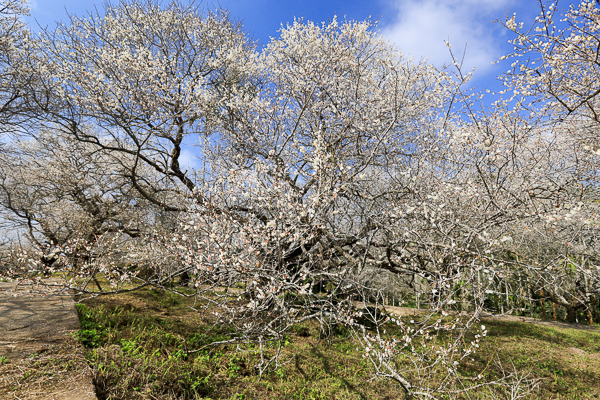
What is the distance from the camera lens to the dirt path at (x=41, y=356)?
306 centimetres

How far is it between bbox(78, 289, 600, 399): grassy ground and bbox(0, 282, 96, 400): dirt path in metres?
0.20

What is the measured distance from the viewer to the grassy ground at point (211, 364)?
3.90 meters

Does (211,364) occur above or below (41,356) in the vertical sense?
below

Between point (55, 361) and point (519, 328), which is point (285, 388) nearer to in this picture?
point (55, 361)

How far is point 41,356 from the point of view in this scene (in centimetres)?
362

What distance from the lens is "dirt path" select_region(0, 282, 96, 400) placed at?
10.0 ft

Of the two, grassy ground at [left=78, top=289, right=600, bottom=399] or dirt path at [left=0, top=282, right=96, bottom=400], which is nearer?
dirt path at [left=0, top=282, right=96, bottom=400]

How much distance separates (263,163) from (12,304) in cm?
553

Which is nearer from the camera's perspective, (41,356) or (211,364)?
(41,356)

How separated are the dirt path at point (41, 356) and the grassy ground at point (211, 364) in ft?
0.65

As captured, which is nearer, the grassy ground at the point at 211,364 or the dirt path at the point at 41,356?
the dirt path at the point at 41,356

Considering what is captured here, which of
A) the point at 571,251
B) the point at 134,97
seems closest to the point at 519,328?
the point at 571,251

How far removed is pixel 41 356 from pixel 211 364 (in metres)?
2.26

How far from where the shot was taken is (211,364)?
15.9ft
